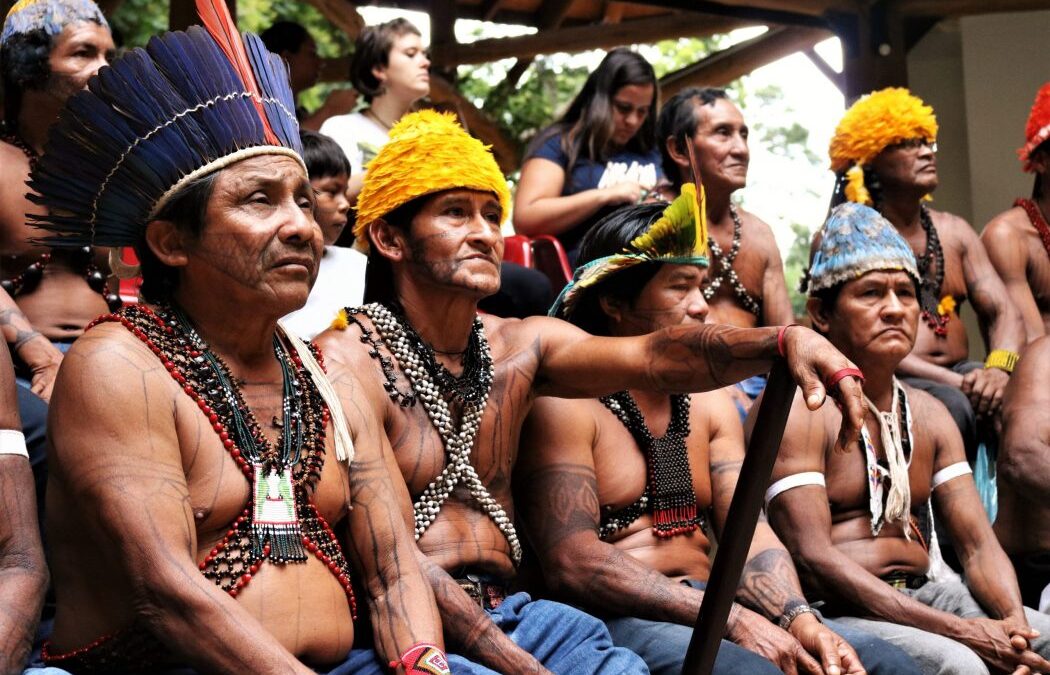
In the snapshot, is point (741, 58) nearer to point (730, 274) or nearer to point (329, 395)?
point (730, 274)

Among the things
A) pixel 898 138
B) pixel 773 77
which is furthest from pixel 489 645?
pixel 773 77

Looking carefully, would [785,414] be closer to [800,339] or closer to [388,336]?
[800,339]

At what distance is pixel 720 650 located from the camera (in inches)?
150

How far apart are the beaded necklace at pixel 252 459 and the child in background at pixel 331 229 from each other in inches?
75.2

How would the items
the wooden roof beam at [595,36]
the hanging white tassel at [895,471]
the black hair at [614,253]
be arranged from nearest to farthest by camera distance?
1. the black hair at [614,253]
2. the hanging white tassel at [895,471]
3. the wooden roof beam at [595,36]

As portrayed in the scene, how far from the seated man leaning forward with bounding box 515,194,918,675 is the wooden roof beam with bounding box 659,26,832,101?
20.0 ft

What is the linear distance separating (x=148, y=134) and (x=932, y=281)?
435 cm

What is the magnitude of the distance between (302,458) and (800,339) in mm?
1175

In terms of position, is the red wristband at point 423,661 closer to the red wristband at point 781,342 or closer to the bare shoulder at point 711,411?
the red wristband at point 781,342

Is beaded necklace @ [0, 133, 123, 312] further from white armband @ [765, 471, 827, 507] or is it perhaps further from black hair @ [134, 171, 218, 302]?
white armband @ [765, 471, 827, 507]

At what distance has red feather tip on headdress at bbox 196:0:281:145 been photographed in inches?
128

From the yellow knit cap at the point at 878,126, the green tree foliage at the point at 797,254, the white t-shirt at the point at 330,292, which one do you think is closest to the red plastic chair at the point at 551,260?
the white t-shirt at the point at 330,292

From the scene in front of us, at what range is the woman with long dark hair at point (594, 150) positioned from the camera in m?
6.21

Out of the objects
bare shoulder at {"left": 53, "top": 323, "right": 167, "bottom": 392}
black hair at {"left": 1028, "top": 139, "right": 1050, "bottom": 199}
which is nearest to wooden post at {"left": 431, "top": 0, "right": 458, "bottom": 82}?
black hair at {"left": 1028, "top": 139, "right": 1050, "bottom": 199}
